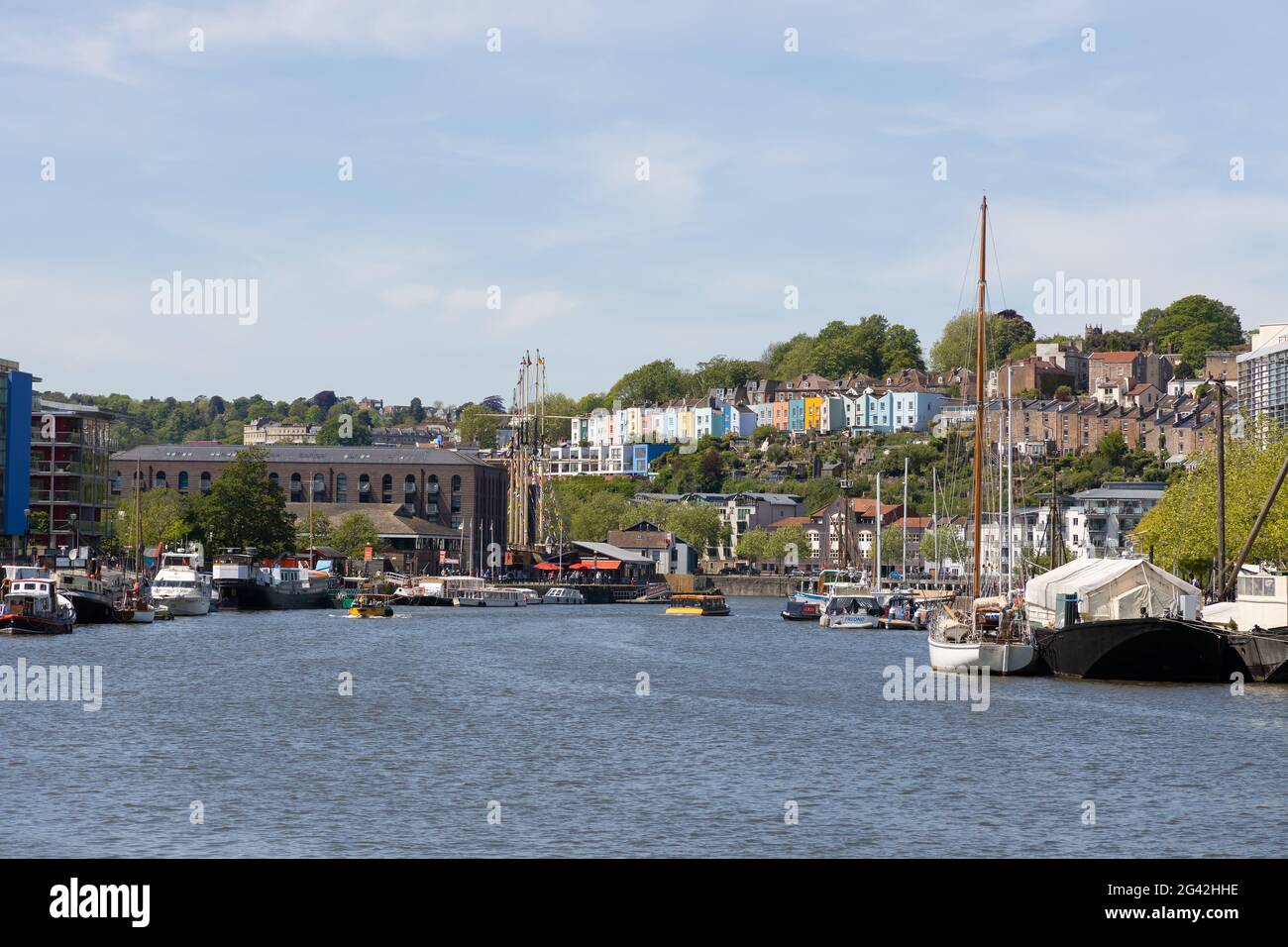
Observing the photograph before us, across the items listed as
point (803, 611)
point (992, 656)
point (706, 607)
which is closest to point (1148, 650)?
point (992, 656)

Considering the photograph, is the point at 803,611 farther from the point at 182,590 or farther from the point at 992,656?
the point at 992,656

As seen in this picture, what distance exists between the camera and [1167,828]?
27922 millimetres

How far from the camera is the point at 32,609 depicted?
78.6 meters

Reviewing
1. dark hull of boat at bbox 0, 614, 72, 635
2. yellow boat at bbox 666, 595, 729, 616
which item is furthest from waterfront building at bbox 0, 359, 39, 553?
yellow boat at bbox 666, 595, 729, 616

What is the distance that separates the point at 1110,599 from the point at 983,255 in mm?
15181

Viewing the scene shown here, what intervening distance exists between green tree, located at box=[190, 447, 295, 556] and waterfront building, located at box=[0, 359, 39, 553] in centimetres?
1926

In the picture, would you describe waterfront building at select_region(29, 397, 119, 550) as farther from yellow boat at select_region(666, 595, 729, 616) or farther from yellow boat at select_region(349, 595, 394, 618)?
yellow boat at select_region(666, 595, 729, 616)

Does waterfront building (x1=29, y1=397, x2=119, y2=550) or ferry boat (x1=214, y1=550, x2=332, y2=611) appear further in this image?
waterfront building (x1=29, y1=397, x2=119, y2=550)

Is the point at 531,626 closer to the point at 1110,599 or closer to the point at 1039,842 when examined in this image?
the point at 1110,599

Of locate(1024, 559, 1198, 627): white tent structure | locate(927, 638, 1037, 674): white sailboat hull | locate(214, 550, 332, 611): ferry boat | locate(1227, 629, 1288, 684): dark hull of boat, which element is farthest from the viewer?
locate(214, 550, 332, 611): ferry boat

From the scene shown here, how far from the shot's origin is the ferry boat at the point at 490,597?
152 m

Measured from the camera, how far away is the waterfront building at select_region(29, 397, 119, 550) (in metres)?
132

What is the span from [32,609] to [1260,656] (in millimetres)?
56135
